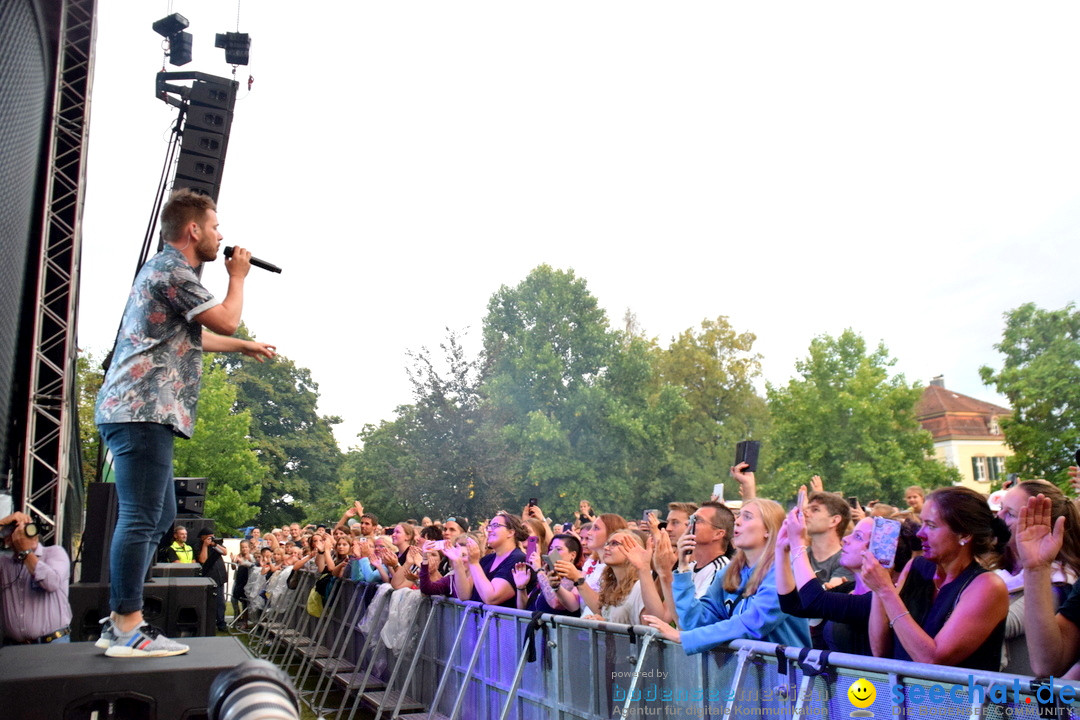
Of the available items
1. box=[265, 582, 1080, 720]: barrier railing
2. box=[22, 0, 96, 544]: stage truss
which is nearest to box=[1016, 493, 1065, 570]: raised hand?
box=[265, 582, 1080, 720]: barrier railing

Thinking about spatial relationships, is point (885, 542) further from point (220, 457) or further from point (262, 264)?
point (220, 457)

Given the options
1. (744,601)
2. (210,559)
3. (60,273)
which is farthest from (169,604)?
(210,559)

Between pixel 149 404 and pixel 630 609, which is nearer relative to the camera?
pixel 149 404

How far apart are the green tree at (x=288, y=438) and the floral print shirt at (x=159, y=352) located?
45.9 meters

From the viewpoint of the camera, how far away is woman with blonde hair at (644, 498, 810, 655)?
3570 millimetres

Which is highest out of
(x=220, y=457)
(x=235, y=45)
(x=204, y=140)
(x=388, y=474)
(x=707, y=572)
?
(x=235, y=45)

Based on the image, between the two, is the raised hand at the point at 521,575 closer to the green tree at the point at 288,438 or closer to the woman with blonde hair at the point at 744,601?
the woman with blonde hair at the point at 744,601

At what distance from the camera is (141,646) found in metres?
2.96

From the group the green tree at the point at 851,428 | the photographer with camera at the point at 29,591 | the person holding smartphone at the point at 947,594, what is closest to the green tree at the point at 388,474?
the green tree at the point at 851,428

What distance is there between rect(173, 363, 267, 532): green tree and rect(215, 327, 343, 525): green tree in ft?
32.2

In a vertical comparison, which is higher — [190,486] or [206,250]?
[206,250]

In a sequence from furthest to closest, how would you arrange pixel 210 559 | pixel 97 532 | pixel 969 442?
pixel 969 442
pixel 210 559
pixel 97 532

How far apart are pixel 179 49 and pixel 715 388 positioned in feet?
141

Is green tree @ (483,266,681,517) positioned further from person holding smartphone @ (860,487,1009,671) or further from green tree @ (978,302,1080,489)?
person holding smartphone @ (860,487,1009,671)
